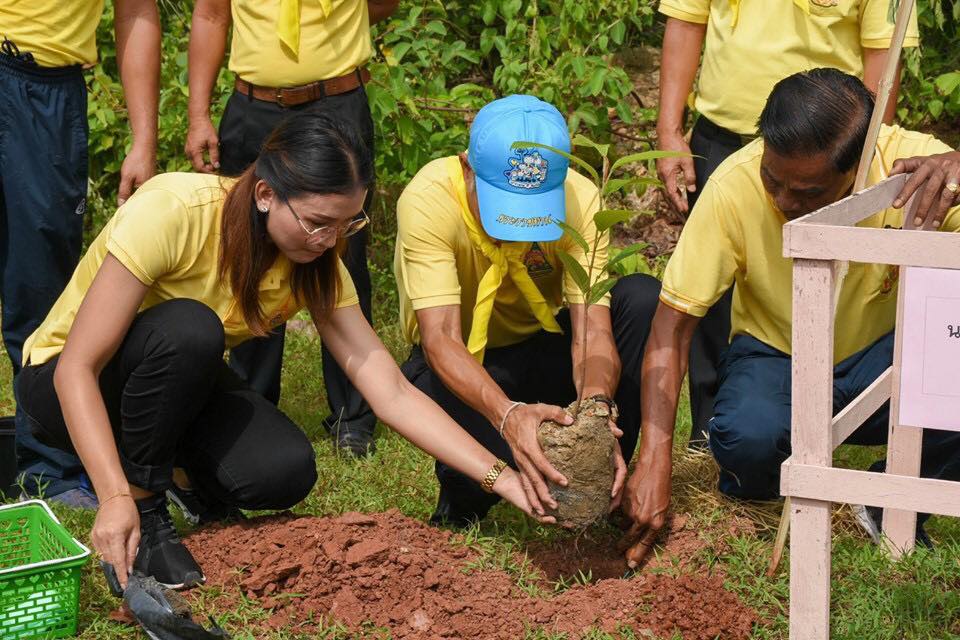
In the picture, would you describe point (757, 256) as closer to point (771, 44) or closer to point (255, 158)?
point (771, 44)

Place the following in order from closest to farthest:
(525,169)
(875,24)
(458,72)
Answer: (525,169), (875,24), (458,72)

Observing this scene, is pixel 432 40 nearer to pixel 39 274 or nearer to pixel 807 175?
pixel 39 274

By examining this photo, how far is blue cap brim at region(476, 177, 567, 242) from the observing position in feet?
9.57

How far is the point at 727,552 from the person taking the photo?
296 centimetres

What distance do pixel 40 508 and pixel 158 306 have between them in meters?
0.55

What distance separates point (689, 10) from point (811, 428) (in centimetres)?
191

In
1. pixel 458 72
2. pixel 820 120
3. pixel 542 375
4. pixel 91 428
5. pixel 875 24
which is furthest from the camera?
pixel 458 72

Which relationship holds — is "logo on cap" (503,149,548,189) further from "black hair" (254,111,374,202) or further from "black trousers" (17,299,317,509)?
"black trousers" (17,299,317,509)

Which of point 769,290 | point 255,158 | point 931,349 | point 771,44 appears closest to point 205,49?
point 255,158

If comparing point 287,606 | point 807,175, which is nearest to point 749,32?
point 807,175

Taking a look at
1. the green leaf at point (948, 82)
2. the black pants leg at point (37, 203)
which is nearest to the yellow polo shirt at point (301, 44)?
the black pants leg at point (37, 203)

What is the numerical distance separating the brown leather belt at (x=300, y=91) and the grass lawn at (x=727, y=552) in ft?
3.70

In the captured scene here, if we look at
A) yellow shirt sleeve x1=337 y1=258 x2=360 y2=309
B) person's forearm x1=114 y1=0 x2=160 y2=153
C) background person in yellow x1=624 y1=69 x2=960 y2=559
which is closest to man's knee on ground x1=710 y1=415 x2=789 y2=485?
background person in yellow x1=624 y1=69 x2=960 y2=559

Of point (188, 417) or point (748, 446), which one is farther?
point (748, 446)
